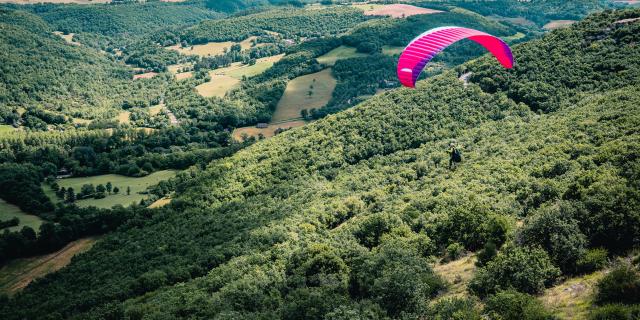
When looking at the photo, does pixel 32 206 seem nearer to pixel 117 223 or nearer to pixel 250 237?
Result: pixel 117 223

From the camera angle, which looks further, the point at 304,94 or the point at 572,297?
the point at 304,94

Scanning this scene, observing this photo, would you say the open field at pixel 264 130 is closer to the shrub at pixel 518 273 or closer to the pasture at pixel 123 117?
the pasture at pixel 123 117

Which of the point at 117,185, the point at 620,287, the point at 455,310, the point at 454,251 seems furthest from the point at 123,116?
the point at 620,287

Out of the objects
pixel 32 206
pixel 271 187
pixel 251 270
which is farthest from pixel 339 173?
pixel 32 206

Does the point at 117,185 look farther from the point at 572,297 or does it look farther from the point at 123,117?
the point at 572,297

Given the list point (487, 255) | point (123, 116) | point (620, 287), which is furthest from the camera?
point (123, 116)

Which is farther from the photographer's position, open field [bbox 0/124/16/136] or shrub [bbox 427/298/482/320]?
open field [bbox 0/124/16/136]

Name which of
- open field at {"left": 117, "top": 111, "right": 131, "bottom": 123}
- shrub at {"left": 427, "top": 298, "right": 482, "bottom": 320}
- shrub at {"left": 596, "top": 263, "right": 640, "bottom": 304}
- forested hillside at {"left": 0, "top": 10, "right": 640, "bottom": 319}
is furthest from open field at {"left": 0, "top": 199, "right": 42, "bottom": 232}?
shrub at {"left": 596, "top": 263, "right": 640, "bottom": 304}

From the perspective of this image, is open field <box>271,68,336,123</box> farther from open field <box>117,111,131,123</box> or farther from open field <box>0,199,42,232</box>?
open field <box>0,199,42,232</box>
